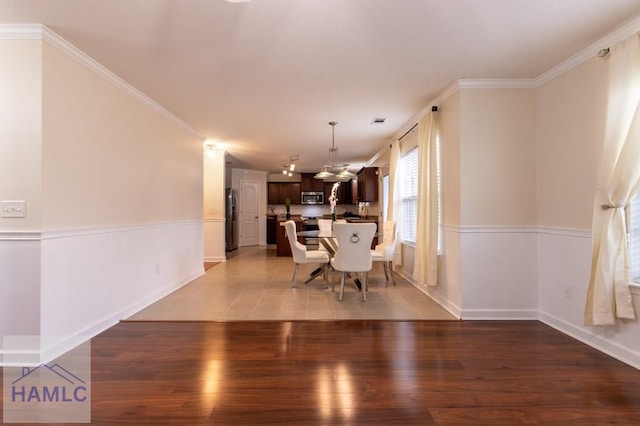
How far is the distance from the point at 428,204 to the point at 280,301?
217 centimetres

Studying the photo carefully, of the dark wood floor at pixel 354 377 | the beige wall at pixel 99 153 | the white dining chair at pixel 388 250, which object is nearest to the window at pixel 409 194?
the white dining chair at pixel 388 250

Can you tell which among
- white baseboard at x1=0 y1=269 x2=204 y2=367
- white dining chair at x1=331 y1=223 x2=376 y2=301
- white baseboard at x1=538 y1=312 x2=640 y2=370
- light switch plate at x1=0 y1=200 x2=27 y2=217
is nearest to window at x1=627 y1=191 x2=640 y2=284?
white baseboard at x1=538 y1=312 x2=640 y2=370

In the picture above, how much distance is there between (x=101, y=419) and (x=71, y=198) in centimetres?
179

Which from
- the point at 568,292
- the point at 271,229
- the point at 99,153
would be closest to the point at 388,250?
the point at 568,292

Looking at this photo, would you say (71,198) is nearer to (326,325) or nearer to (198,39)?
(198,39)

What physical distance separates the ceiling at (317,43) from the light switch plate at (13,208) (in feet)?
4.24

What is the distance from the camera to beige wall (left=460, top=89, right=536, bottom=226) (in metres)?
3.33

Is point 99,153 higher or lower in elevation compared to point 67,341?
higher

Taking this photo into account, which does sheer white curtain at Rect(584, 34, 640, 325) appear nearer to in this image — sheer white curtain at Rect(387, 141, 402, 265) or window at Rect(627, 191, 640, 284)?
window at Rect(627, 191, 640, 284)

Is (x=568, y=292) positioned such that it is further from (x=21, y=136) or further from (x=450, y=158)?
(x=21, y=136)

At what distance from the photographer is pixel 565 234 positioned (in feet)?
9.73

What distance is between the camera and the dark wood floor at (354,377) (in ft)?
5.88

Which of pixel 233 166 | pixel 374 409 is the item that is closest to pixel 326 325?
pixel 374 409

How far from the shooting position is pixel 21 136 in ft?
7.82
